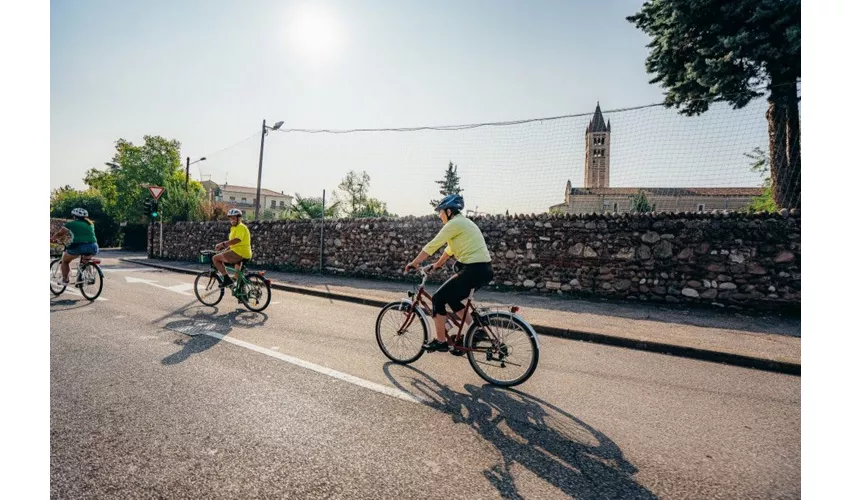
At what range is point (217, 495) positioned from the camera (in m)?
2.15

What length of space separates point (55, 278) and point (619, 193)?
1280 cm

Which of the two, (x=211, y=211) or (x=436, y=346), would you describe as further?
(x=211, y=211)

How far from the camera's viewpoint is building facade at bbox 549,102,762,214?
8.19m

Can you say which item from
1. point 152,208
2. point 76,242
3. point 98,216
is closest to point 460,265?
point 76,242

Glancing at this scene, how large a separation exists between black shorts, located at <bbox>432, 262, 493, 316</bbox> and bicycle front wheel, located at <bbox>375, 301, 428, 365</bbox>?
1.39 ft

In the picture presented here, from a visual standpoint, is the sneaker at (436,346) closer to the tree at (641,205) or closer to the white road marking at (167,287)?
the tree at (641,205)

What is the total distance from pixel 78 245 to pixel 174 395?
7.26 metres

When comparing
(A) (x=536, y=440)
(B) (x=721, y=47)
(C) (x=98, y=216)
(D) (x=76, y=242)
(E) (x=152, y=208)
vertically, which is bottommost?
(A) (x=536, y=440)

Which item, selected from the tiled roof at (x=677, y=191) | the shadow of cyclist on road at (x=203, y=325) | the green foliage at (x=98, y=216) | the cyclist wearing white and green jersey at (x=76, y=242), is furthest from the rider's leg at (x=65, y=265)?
the green foliage at (x=98, y=216)

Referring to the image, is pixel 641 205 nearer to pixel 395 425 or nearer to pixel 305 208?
pixel 395 425

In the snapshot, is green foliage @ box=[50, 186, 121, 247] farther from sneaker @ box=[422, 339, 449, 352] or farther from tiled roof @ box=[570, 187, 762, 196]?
sneaker @ box=[422, 339, 449, 352]

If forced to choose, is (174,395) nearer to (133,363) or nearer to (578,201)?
(133,363)

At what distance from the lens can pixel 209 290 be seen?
26.4 feet

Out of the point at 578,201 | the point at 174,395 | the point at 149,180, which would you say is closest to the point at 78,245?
the point at 174,395
